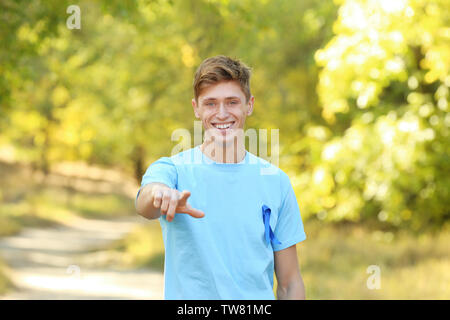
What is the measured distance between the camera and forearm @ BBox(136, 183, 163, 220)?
83.0 inches

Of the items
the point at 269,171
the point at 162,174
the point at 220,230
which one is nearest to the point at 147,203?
the point at 162,174

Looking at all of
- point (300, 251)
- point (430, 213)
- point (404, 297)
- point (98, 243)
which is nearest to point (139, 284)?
point (300, 251)

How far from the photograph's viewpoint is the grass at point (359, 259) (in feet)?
33.1

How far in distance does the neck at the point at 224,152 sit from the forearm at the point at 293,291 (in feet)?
1.72

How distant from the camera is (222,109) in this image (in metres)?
2.44

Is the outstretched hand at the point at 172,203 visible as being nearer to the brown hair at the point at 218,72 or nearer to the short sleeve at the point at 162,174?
the short sleeve at the point at 162,174

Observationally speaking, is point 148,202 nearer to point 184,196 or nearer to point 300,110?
point 184,196

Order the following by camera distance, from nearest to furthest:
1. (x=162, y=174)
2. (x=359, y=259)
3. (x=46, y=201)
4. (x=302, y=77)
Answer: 1. (x=162, y=174)
2. (x=359, y=259)
3. (x=302, y=77)
4. (x=46, y=201)

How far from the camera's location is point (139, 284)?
11.6 m

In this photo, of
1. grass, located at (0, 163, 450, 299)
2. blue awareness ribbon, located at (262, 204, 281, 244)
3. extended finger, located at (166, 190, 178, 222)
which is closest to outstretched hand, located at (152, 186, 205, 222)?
extended finger, located at (166, 190, 178, 222)

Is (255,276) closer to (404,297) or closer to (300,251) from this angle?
(404,297)

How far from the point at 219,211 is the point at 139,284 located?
969 centimetres

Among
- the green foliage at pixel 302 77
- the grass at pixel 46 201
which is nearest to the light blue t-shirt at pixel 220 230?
the green foliage at pixel 302 77

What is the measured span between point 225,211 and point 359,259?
1121 cm
